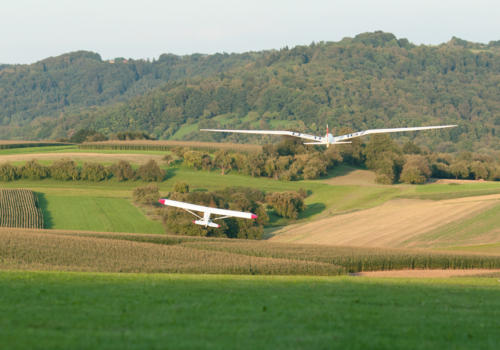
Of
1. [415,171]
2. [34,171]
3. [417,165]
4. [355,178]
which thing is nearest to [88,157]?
[34,171]

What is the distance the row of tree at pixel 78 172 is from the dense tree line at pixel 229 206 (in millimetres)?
12679

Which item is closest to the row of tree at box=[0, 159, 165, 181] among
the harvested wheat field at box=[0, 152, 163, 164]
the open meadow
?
the harvested wheat field at box=[0, 152, 163, 164]

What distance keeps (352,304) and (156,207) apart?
59.9m

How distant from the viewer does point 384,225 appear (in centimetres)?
6172

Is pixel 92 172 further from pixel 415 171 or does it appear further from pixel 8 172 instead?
pixel 415 171

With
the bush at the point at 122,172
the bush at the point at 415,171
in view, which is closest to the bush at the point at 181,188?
the bush at the point at 122,172

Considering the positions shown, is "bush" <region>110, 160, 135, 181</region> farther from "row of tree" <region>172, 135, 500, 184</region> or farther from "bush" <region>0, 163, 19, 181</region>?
"row of tree" <region>172, 135, 500, 184</region>

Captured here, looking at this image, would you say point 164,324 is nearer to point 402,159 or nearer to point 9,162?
point 9,162

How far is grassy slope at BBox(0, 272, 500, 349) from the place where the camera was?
37.8ft

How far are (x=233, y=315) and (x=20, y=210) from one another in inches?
2268

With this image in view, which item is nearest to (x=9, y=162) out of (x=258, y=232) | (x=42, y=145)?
(x=42, y=145)

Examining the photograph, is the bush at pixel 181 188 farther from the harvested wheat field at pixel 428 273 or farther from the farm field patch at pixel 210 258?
the harvested wheat field at pixel 428 273

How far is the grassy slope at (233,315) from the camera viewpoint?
11531mm

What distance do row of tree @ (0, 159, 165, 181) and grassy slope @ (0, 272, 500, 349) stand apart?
69761 mm
